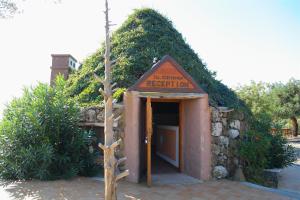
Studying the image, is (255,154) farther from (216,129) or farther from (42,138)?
(42,138)

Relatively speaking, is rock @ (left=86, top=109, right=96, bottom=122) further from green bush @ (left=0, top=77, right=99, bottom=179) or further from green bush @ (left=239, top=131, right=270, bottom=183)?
green bush @ (left=239, top=131, right=270, bottom=183)

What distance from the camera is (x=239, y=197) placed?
239 inches

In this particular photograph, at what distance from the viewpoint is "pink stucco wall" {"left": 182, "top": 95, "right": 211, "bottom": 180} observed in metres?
7.55

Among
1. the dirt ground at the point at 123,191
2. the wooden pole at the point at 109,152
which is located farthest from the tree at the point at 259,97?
the wooden pole at the point at 109,152

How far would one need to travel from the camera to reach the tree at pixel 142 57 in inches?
362

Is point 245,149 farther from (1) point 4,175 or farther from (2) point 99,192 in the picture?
(1) point 4,175

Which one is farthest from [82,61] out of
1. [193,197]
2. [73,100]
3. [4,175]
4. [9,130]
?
[193,197]

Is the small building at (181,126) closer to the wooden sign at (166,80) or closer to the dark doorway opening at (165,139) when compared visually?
the wooden sign at (166,80)

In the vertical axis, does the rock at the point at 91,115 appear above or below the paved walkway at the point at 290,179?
above

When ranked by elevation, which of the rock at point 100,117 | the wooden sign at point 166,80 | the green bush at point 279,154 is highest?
the wooden sign at point 166,80

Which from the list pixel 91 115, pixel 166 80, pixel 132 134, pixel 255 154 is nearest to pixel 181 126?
pixel 166 80

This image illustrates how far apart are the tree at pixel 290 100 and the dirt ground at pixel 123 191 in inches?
885

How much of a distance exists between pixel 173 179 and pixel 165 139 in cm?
268

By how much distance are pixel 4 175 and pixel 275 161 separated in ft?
25.9
